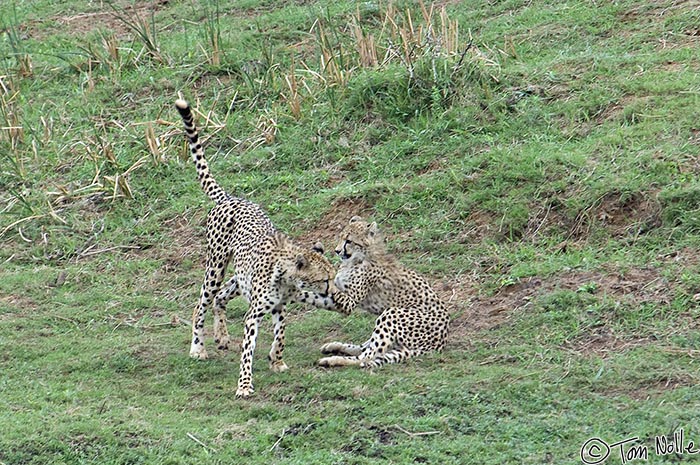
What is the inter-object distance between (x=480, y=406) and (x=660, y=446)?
1.12 metres

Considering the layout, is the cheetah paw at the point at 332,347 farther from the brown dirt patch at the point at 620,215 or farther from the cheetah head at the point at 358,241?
the brown dirt patch at the point at 620,215

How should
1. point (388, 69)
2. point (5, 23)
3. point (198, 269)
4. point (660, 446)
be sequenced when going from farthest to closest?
point (5, 23) → point (388, 69) → point (198, 269) → point (660, 446)

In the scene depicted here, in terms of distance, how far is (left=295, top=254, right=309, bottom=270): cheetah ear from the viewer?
7891 mm

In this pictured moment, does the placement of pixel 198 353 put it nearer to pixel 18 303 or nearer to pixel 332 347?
pixel 332 347

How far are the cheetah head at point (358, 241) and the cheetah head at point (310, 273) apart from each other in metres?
0.83

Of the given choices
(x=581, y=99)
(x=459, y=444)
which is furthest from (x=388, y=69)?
(x=459, y=444)

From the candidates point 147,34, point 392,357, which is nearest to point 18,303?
point 392,357

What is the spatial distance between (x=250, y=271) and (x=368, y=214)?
7.45 ft

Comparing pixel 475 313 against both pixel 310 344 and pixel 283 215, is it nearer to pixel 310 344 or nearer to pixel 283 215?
pixel 310 344

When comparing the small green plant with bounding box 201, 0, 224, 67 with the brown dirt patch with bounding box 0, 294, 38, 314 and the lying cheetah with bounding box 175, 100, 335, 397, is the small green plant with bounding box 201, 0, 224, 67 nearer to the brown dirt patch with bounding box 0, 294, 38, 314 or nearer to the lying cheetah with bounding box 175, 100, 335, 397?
the brown dirt patch with bounding box 0, 294, 38, 314

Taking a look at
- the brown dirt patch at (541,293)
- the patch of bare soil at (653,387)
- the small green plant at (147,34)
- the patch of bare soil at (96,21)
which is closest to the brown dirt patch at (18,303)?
the brown dirt patch at (541,293)

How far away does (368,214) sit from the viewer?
10.3 metres

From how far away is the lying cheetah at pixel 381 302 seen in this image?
807cm

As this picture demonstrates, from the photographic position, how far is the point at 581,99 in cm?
1080
